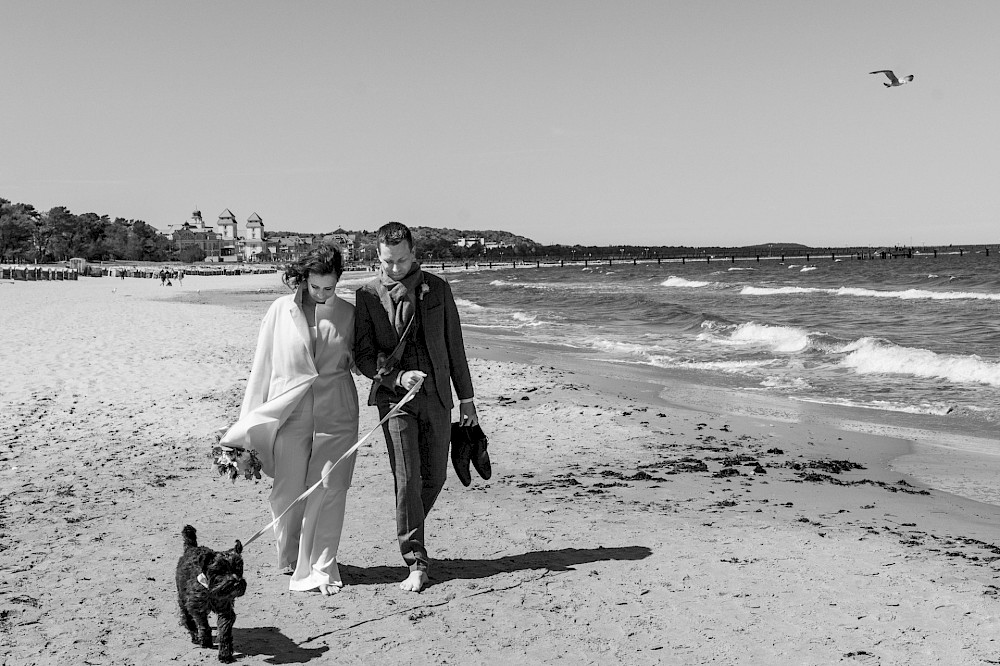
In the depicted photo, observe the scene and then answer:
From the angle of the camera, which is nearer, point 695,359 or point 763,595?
point 763,595

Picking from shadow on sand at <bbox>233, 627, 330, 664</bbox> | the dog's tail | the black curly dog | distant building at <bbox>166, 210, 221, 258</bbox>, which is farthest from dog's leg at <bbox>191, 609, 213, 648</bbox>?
distant building at <bbox>166, 210, 221, 258</bbox>

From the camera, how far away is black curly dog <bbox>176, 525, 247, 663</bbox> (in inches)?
133

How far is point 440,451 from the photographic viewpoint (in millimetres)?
4176

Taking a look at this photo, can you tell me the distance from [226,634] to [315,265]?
168 centimetres

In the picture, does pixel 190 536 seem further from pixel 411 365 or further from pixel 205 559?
pixel 411 365

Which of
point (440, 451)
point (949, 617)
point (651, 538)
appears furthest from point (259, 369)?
point (949, 617)

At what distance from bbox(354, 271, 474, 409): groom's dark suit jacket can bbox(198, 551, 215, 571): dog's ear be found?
1079 millimetres

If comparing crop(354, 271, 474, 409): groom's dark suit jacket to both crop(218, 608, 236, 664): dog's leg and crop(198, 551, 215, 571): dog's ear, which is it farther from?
crop(218, 608, 236, 664): dog's leg

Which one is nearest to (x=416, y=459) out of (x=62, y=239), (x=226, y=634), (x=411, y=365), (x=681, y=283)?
(x=411, y=365)

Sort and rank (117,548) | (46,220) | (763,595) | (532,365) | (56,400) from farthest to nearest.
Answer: (46,220) → (532,365) → (56,400) → (117,548) → (763,595)

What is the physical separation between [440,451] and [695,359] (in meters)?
12.1

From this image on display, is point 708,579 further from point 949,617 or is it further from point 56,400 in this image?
Answer: point 56,400

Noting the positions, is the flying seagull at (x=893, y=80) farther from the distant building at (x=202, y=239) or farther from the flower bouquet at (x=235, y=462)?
the distant building at (x=202, y=239)

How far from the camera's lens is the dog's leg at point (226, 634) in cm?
338
